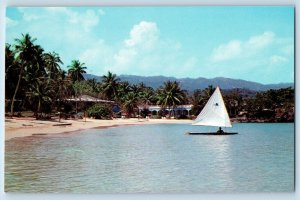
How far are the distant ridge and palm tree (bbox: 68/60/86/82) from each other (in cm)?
7

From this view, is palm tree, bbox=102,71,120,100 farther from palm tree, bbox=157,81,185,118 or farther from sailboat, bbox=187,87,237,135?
sailboat, bbox=187,87,237,135

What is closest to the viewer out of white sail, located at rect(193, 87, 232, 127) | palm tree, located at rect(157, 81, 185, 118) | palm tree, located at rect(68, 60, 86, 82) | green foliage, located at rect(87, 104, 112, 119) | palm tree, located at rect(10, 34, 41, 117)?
palm tree, located at rect(10, 34, 41, 117)

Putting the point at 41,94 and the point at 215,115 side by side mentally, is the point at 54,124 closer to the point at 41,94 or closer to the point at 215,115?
the point at 41,94

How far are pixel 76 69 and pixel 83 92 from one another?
0.39 m

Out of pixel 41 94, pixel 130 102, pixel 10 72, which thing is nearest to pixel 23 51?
pixel 10 72

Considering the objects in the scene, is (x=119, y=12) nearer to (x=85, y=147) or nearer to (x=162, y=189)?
(x=85, y=147)

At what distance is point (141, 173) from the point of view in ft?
21.8

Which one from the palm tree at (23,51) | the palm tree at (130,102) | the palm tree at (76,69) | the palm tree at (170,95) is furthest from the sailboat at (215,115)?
the palm tree at (23,51)

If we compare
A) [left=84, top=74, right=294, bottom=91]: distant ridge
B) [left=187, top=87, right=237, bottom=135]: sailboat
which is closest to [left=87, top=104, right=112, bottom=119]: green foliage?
[left=84, top=74, right=294, bottom=91]: distant ridge

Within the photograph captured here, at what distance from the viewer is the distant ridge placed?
21.9 feet

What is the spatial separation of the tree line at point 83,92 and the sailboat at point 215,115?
57 millimetres

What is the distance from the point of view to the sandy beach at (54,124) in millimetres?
6543

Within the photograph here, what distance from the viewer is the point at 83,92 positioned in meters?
6.91

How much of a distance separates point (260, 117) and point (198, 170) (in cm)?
94
